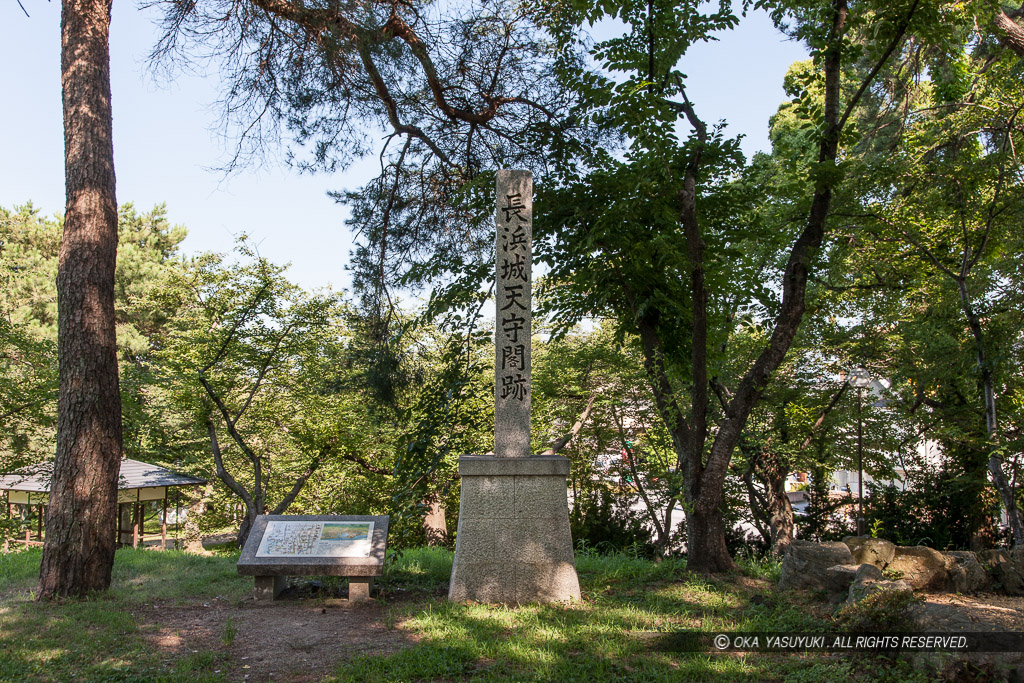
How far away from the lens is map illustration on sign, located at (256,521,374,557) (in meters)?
6.14

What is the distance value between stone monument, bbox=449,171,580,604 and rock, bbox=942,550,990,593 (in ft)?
10.7

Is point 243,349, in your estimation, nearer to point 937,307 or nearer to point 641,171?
point 641,171

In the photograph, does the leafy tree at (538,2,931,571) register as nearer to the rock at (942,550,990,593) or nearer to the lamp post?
the rock at (942,550,990,593)

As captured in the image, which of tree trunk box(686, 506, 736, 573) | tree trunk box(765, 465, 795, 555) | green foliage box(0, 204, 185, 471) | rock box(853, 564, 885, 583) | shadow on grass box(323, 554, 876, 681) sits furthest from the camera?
green foliage box(0, 204, 185, 471)

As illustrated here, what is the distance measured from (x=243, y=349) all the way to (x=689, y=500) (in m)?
6.83

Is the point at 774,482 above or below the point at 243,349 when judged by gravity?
below

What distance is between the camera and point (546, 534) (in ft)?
19.9

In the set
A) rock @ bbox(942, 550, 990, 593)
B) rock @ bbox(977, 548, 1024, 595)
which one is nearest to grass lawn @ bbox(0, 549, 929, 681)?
rock @ bbox(942, 550, 990, 593)

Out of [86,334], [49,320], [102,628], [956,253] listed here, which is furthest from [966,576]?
[49,320]

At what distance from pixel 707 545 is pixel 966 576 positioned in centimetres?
230

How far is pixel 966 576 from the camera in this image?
5938 millimetres

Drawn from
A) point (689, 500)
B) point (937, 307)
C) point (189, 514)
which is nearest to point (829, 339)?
point (937, 307)

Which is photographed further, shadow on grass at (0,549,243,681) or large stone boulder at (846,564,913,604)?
large stone boulder at (846,564,913,604)

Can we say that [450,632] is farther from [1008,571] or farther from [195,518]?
[195,518]
